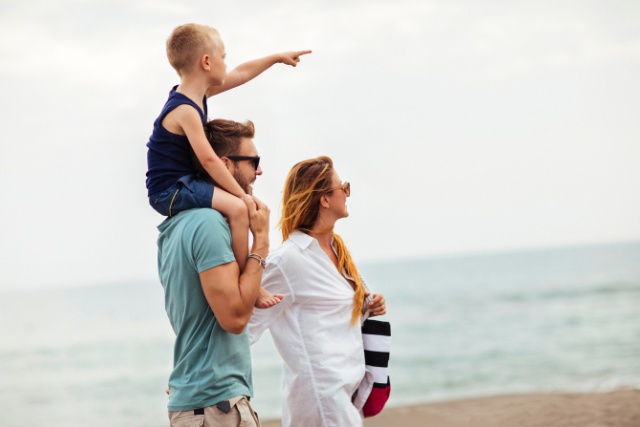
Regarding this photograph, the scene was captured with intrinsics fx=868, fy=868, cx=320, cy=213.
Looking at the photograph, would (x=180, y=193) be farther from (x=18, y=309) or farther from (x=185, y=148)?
(x=18, y=309)

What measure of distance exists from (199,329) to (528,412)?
254 inches

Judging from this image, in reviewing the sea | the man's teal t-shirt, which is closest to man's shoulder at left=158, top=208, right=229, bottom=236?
the man's teal t-shirt

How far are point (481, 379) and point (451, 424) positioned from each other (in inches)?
418

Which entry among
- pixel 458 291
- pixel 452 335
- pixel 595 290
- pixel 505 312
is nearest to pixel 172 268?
pixel 452 335

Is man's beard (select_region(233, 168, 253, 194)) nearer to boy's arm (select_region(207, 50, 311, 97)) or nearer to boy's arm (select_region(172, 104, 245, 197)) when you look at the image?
boy's arm (select_region(172, 104, 245, 197))

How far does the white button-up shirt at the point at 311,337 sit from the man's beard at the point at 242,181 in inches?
22.1

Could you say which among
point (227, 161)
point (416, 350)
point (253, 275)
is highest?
point (227, 161)

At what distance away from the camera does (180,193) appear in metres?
2.83

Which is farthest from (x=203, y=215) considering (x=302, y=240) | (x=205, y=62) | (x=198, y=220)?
(x=302, y=240)

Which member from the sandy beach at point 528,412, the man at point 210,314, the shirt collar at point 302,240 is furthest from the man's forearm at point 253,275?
the sandy beach at point 528,412

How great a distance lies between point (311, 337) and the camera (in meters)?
3.49

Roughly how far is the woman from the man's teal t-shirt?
655 millimetres

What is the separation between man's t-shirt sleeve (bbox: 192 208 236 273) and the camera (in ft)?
8.62

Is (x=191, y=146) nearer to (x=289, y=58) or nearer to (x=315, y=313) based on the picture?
(x=289, y=58)
